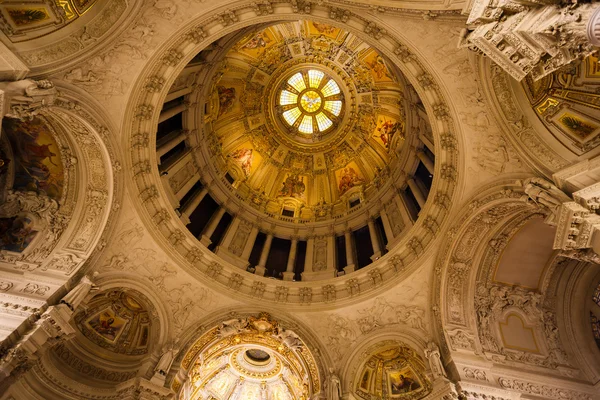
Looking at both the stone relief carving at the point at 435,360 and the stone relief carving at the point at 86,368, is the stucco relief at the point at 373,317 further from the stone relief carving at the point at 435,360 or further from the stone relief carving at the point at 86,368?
the stone relief carving at the point at 86,368

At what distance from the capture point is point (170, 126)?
17.8 m

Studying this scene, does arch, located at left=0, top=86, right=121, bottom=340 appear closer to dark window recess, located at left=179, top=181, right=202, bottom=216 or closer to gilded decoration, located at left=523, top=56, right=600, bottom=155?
dark window recess, located at left=179, top=181, right=202, bottom=216

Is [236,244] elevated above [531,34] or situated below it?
above

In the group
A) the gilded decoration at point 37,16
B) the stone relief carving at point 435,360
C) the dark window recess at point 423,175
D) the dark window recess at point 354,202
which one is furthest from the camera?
the dark window recess at point 354,202

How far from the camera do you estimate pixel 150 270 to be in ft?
46.8

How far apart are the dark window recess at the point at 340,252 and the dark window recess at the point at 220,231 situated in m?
5.62

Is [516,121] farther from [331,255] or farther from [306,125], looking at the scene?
[306,125]

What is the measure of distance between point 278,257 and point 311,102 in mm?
10824

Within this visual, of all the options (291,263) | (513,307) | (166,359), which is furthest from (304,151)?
(166,359)

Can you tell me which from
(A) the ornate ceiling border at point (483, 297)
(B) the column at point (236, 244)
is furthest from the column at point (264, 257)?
(A) the ornate ceiling border at point (483, 297)

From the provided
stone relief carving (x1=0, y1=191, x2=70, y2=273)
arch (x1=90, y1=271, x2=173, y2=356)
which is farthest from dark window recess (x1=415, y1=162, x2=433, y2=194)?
stone relief carving (x1=0, y1=191, x2=70, y2=273)

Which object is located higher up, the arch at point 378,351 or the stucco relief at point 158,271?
the stucco relief at point 158,271

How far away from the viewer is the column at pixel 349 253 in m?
16.5

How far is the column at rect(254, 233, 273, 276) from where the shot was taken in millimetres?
16594
